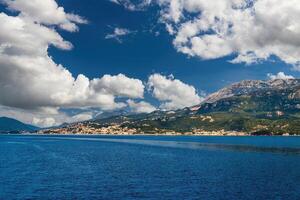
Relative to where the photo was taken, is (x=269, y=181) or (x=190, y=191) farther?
(x=269, y=181)

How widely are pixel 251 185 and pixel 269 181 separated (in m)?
10.3

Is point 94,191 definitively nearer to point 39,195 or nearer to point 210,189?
point 39,195

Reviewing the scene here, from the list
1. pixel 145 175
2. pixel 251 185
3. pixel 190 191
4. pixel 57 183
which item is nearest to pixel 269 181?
pixel 251 185

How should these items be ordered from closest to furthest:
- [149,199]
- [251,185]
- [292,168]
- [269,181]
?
[149,199] < [251,185] < [269,181] < [292,168]

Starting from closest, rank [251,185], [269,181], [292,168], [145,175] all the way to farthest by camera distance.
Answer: [251,185] < [269,181] < [145,175] < [292,168]

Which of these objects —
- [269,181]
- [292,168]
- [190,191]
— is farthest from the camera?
[292,168]

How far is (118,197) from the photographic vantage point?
85.4 meters

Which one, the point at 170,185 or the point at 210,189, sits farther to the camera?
the point at 170,185

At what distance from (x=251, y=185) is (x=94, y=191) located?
46.4 metres

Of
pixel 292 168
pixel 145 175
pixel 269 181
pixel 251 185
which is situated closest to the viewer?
pixel 251 185

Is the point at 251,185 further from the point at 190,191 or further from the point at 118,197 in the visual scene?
the point at 118,197

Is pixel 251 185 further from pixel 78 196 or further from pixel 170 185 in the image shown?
pixel 78 196

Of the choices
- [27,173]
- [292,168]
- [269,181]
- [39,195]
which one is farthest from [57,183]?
[292,168]

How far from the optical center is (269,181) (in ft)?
354
